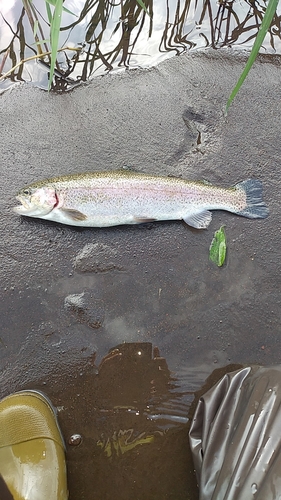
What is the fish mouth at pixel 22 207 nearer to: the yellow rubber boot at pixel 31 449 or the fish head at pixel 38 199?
the fish head at pixel 38 199

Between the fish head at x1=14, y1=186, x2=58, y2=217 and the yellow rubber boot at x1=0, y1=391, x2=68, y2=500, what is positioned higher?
the fish head at x1=14, y1=186, x2=58, y2=217

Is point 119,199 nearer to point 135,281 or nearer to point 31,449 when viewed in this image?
point 135,281

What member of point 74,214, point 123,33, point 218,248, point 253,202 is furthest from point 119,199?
point 123,33

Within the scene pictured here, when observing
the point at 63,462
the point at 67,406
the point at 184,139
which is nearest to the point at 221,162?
the point at 184,139

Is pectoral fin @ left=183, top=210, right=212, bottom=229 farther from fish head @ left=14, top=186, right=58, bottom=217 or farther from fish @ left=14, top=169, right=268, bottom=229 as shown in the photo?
fish head @ left=14, top=186, right=58, bottom=217

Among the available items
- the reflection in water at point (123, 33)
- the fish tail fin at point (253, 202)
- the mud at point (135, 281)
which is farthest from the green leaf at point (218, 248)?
the reflection in water at point (123, 33)

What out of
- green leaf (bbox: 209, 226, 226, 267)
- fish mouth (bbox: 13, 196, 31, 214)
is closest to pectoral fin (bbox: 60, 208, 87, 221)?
fish mouth (bbox: 13, 196, 31, 214)

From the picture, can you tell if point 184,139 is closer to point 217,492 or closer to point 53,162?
point 53,162
